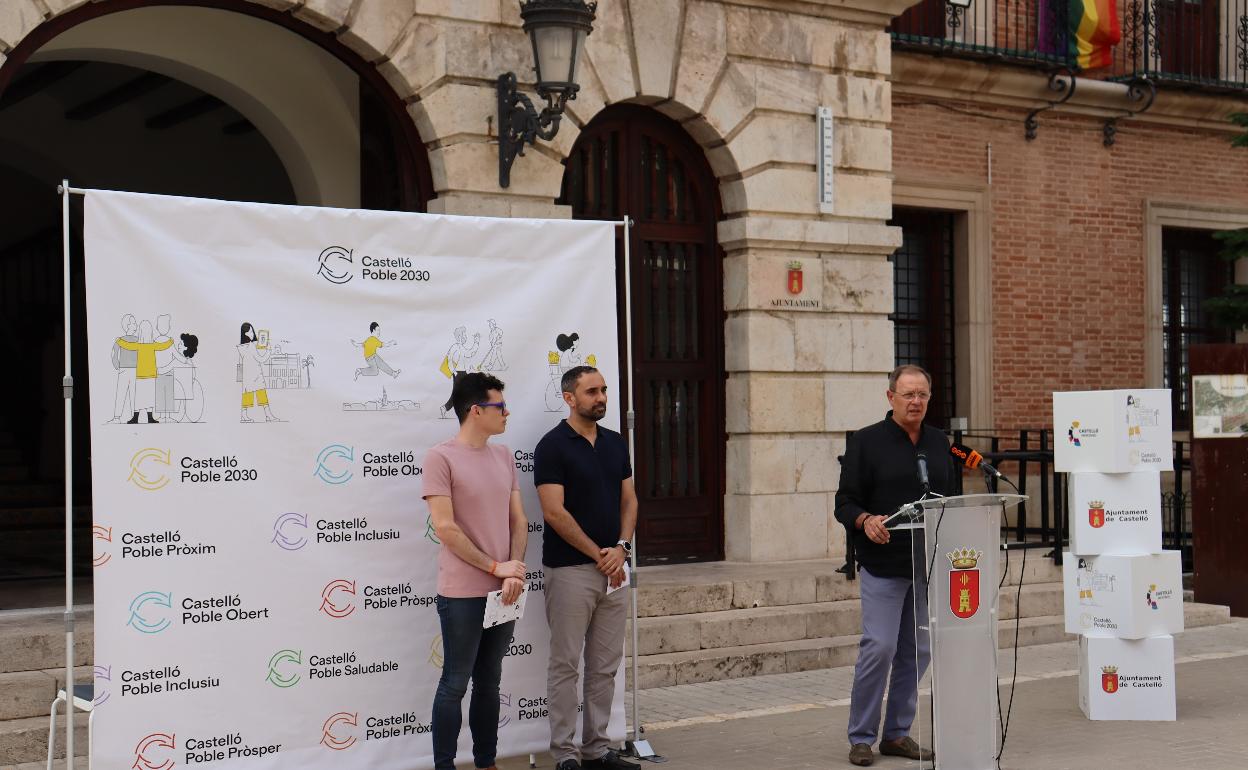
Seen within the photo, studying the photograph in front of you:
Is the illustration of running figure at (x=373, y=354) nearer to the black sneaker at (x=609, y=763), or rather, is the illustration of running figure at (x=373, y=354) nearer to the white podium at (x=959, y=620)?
the black sneaker at (x=609, y=763)

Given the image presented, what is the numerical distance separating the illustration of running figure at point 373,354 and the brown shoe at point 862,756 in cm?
277

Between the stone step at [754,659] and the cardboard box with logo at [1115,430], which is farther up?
the cardboard box with logo at [1115,430]

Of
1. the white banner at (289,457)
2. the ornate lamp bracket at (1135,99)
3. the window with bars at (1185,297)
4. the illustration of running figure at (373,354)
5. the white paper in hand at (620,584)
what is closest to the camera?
the white banner at (289,457)

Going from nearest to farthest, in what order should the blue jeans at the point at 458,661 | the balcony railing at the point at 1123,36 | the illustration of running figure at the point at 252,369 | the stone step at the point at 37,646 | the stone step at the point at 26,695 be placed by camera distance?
the illustration of running figure at the point at 252,369, the blue jeans at the point at 458,661, the stone step at the point at 26,695, the stone step at the point at 37,646, the balcony railing at the point at 1123,36

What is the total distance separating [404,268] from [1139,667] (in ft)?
15.0

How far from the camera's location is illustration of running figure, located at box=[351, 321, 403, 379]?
22.1ft

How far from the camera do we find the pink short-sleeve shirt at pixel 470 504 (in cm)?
648

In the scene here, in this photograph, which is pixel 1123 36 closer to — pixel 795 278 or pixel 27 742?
pixel 795 278

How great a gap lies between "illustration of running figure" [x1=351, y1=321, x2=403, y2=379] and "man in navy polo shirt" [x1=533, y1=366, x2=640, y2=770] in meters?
0.80

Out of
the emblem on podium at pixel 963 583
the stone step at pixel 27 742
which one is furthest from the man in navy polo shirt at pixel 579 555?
the stone step at pixel 27 742

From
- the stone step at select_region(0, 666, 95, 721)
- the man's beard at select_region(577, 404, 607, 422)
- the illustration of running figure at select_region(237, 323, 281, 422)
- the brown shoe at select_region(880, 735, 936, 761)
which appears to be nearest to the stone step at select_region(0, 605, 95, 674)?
the stone step at select_region(0, 666, 95, 721)

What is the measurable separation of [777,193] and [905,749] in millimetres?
5495

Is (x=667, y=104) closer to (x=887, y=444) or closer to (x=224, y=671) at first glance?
(x=887, y=444)

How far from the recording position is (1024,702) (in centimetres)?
890
